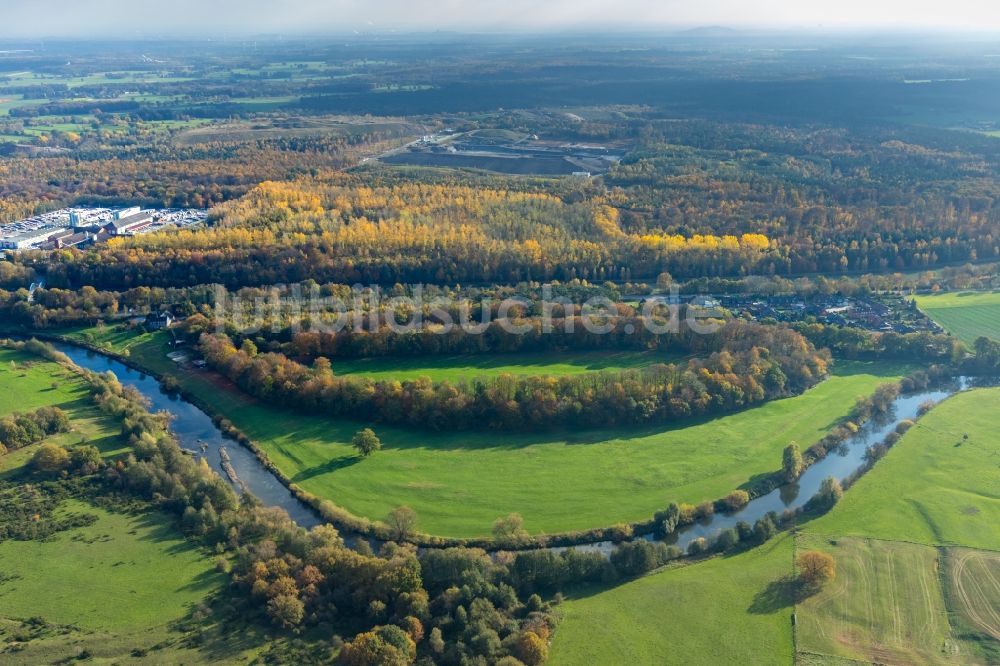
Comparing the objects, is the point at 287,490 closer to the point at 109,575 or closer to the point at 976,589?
the point at 109,575

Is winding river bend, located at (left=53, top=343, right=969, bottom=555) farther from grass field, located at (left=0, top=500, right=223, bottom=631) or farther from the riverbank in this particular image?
grass field, located at (left=0, top=500, right=223, bottom=631)

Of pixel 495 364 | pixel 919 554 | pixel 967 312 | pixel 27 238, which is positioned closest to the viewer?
pixel 919 554

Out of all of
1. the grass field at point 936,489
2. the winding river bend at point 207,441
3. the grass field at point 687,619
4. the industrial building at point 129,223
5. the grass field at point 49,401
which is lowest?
the grass field at point 687,619

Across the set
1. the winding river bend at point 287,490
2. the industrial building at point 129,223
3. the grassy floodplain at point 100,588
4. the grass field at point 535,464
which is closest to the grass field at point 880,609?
the winding river bend at point 287,490

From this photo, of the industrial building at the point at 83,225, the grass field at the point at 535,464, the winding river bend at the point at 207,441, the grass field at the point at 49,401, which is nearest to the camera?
the grass field at the point at 535,464

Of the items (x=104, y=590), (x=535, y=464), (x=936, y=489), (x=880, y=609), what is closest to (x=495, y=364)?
(x=535, y=464)

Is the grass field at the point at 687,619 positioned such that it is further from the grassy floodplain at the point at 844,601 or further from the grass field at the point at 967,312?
the grass field at the point at 967,312

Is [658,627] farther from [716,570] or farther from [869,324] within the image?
[869,324]
